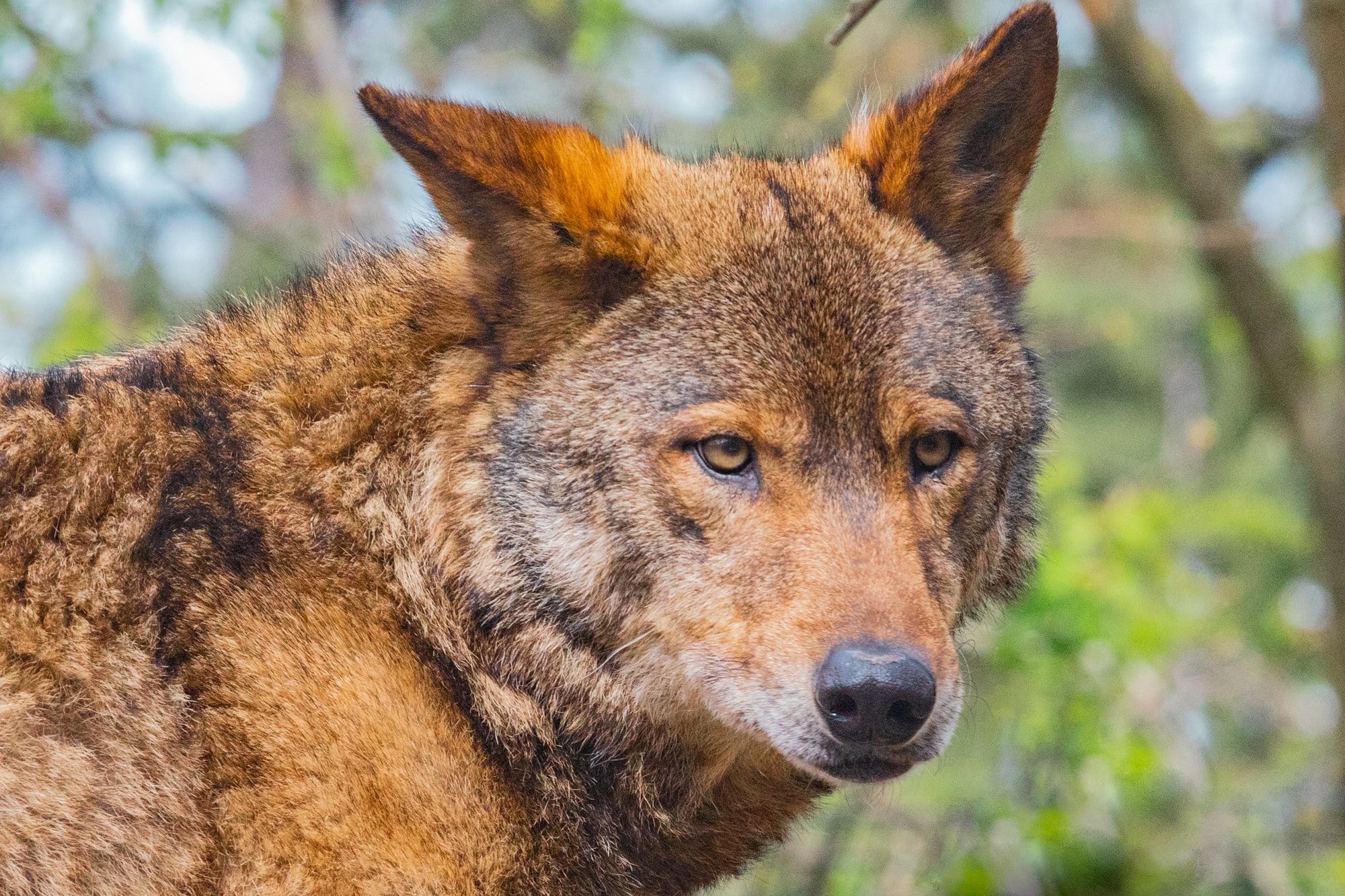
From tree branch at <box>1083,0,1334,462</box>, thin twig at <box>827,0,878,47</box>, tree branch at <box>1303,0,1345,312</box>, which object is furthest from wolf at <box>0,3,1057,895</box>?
tree branch at <box>1083,0,1334,462</box>

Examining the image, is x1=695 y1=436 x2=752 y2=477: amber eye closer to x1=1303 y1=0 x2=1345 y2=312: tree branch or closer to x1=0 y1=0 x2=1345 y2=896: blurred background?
x1=0 y1=0 x2=1345 y2=896: blurred background

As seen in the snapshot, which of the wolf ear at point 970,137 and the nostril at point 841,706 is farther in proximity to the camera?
the wolf ear at point 970,137

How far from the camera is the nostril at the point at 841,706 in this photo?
3.16 meters

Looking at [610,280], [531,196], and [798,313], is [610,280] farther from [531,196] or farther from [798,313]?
[798,313]

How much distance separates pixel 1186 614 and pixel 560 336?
703 centimetres

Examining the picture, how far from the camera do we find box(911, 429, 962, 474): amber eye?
364cm

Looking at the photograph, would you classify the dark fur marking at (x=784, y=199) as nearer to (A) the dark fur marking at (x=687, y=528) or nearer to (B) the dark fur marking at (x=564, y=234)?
(B) the dark fur marking at (x=564, y=234)

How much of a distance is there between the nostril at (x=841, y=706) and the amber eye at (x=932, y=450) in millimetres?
799

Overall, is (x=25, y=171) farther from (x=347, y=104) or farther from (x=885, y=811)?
(x=885, y=811)

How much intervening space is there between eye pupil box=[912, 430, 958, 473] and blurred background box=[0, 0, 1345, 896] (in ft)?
2.84

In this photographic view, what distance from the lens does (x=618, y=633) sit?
3.59m

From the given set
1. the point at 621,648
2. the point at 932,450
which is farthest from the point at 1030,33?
the point at 621,648

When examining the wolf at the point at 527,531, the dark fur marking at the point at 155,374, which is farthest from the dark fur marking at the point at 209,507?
the dark fur marking at the point at 155,374

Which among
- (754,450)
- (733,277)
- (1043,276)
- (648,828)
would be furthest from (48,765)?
(1043,276)
